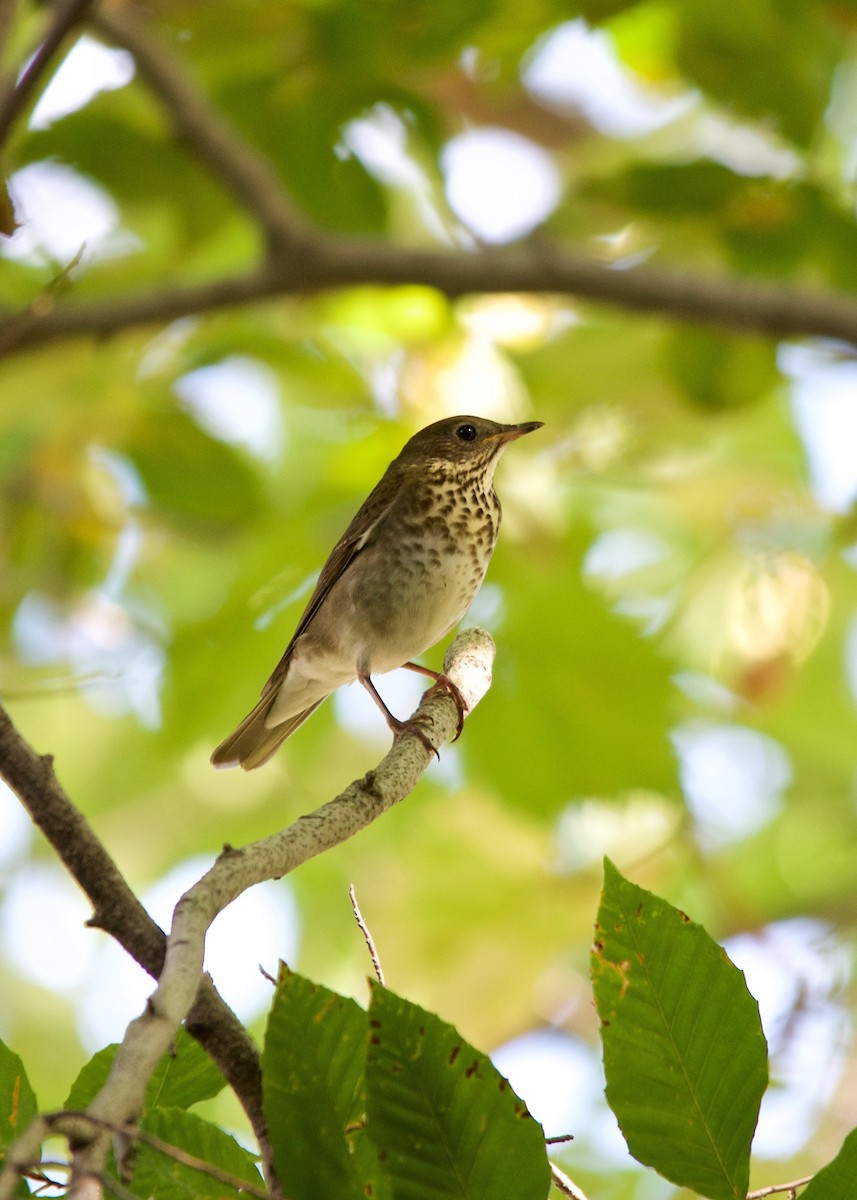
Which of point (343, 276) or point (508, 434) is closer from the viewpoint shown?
point (343, 276)

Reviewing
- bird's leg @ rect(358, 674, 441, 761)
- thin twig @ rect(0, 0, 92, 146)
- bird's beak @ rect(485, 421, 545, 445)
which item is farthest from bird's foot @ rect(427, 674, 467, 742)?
thin twig @ rect(0, 0, 92, 146)

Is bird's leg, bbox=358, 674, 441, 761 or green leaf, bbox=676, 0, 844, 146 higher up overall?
green leaf, bbox=676, 0, 844, 146

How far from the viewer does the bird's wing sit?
437cm

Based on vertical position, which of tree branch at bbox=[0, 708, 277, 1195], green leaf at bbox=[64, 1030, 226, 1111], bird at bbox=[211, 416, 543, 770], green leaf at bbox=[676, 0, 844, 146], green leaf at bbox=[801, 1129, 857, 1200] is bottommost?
green leaf at bbox=[801, 1129, 857, 1200]

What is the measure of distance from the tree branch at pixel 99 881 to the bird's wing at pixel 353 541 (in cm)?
283

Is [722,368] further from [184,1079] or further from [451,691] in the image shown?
[184,1079]

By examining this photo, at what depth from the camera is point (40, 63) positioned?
2.46m

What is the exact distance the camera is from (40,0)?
12.5 ft

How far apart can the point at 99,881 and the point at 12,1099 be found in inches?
11.1

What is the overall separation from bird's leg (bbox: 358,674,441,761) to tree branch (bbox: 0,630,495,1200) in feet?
0.30

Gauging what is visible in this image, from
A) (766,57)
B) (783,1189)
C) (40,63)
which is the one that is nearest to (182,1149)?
(783,1189)

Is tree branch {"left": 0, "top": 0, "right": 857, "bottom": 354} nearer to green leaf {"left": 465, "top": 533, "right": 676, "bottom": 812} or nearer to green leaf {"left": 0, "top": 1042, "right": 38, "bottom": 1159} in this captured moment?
green leaf {"left": 465, "top": 533, "right": 676, "bottom": 812}

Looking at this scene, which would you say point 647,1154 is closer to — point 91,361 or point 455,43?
point 455,43

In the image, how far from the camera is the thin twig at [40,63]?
7.95ft
